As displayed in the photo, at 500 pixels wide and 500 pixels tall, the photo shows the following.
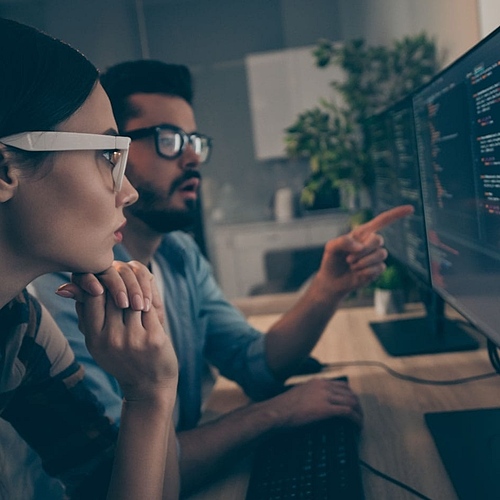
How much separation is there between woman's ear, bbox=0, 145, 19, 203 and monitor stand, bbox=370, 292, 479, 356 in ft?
3.15

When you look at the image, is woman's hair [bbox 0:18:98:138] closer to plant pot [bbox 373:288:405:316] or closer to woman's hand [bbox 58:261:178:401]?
woman's hand [bbox 58:261:178:401]

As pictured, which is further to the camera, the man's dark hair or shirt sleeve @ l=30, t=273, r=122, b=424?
the man's dark hair

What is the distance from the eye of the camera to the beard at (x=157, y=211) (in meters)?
1.40

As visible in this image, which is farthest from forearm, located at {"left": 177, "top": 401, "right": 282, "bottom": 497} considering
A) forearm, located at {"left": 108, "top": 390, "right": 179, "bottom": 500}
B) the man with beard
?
the man with beard

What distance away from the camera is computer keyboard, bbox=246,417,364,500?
786mm

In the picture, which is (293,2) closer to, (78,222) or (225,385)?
(225,385)

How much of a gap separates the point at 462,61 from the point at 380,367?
0.72 meters

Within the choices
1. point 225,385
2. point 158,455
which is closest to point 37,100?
point 158,455

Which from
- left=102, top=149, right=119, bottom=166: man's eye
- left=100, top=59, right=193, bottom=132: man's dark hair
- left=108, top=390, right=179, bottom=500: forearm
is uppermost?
left=100, top=59, right=193, bottom=132: man's dark hair

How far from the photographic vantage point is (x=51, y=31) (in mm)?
4219

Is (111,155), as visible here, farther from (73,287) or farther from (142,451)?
(142,451)

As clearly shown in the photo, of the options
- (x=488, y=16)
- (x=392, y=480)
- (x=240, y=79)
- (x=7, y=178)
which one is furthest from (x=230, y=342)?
(x=240, y=79)

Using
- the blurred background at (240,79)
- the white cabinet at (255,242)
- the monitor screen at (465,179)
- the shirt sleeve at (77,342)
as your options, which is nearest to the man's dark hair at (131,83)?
the shirt sleeve at (77,342)

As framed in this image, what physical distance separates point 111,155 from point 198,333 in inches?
28.3
